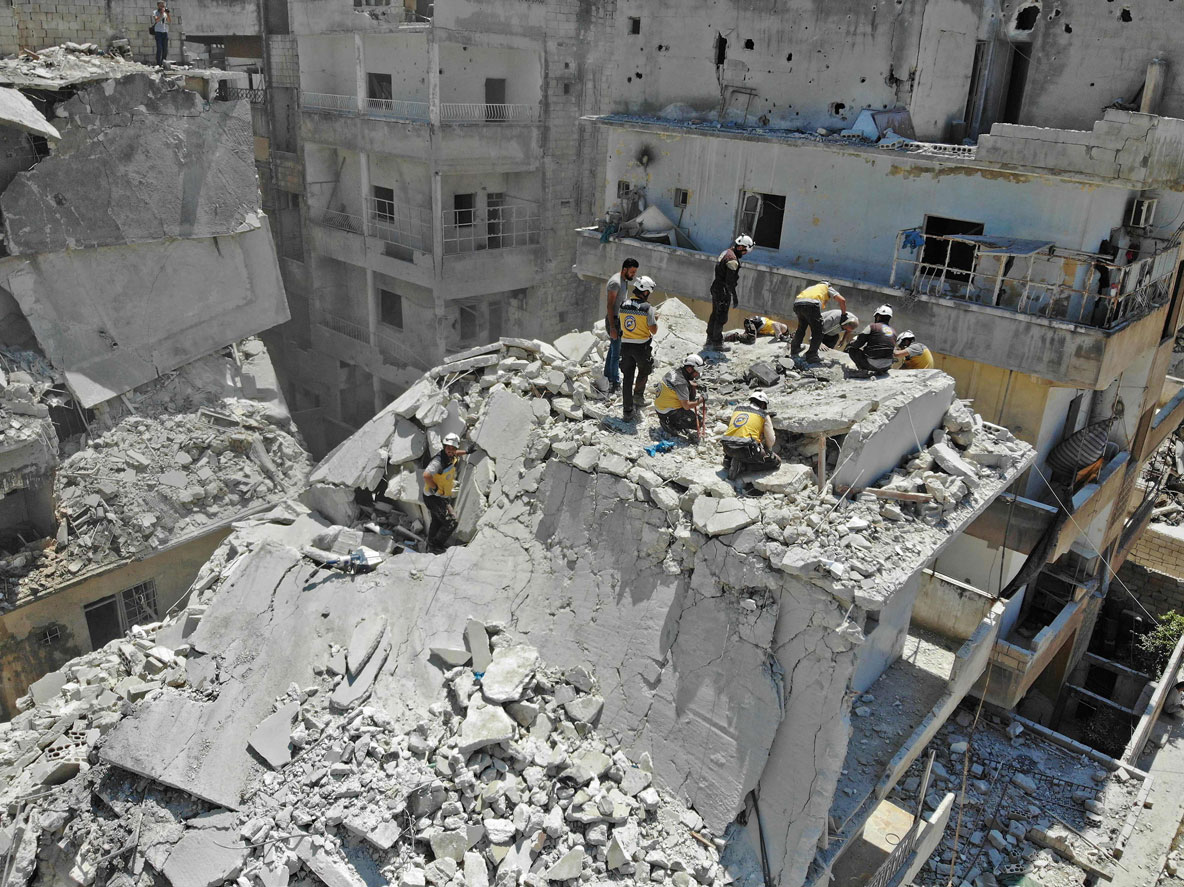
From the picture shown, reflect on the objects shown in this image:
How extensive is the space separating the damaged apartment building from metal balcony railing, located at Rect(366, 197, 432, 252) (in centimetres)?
509

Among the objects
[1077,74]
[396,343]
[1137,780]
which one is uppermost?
[1077,74]

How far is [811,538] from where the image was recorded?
28.6 feet

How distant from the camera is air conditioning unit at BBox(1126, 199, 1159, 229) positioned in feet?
49.9

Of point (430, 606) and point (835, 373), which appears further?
point (835, 373)

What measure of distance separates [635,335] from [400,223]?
51.4ft

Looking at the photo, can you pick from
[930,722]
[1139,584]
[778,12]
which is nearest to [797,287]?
[778,12]

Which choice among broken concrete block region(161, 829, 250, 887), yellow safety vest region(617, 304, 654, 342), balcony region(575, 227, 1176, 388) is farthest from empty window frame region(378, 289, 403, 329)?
broken concrete block region(161, 829, 250, 887)

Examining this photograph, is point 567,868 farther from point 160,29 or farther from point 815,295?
point 160,29

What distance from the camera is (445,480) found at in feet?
37.9

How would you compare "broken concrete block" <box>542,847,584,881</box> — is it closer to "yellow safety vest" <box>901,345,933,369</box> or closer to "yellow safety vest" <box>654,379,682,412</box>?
"yellow safety vest" <box>654,379,682,412</box>

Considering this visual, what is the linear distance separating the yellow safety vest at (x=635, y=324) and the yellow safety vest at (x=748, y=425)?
1.60 meters

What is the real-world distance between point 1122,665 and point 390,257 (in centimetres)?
2105

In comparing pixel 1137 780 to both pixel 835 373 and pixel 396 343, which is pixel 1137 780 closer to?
pixel 835 373

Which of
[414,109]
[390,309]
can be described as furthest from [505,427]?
[390,309]
